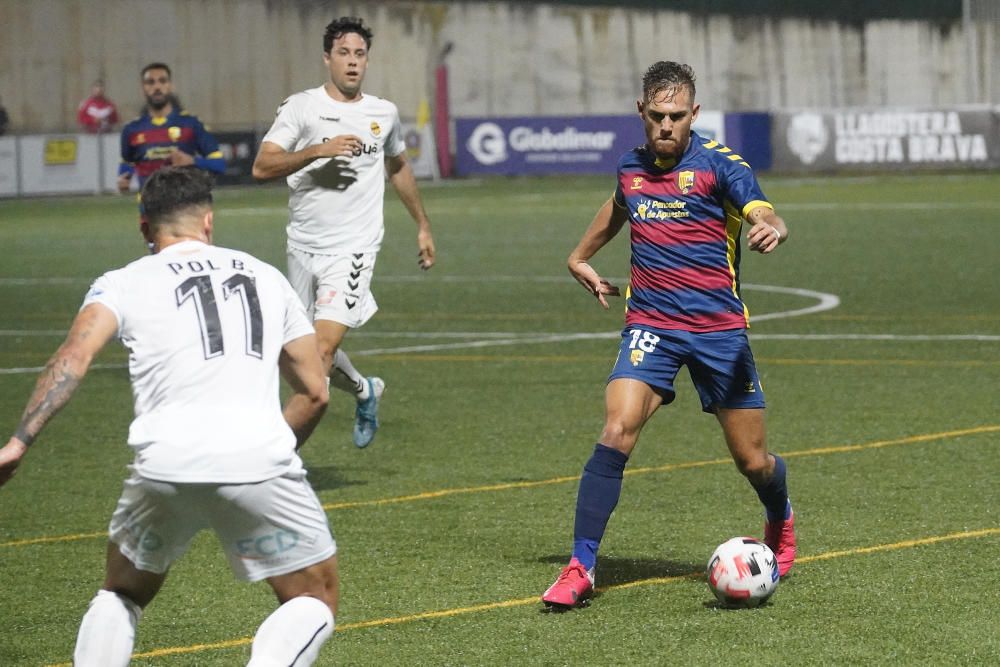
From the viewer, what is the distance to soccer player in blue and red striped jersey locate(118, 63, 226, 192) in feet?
46.6

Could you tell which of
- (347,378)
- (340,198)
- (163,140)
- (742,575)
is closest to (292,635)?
(742,575)

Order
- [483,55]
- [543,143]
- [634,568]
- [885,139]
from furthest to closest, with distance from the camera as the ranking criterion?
[483,55], [543,143], [885,139], [634,568]

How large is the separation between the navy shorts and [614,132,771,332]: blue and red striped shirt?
0.05 metres

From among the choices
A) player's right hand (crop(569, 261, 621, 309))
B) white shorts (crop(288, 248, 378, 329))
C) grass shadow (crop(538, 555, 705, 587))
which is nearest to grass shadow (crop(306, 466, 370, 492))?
white shorts (crop(288, 248, 378, 329))

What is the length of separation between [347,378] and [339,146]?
1577mm

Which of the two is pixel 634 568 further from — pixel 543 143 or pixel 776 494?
pixel 543 143

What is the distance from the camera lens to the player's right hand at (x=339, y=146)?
30.7 feet

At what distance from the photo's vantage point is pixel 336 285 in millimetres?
10156

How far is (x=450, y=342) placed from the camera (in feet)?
51.8

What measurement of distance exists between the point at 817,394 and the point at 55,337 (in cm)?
740

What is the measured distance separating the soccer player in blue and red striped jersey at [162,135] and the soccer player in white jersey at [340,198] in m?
4.02

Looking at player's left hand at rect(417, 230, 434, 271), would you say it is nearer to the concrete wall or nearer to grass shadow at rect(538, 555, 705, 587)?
grass shadow at rect(538, 555, 705, 587)

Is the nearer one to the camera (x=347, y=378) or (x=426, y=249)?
(x=347, y=378)

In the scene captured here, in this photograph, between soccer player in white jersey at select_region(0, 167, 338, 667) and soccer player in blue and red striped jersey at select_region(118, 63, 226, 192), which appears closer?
soccer player in white jersey at select_region(0, 167, 338, 667)
